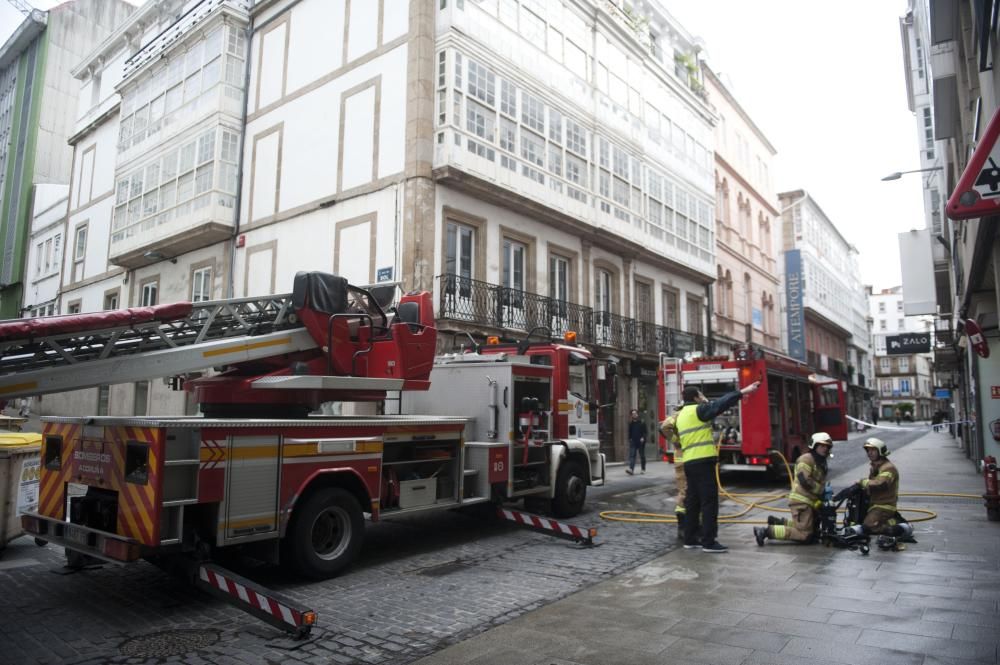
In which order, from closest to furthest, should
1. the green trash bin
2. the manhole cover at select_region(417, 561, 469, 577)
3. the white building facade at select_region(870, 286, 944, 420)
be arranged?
the manhole cover at select_region(417, 561, 469, 577), the green trash bin, the white building facade at select_region(870, 286, 944, 420)

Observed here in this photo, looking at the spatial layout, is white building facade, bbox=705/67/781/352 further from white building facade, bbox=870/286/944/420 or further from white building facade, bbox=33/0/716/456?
white building facade, bbox=870/286/944/420

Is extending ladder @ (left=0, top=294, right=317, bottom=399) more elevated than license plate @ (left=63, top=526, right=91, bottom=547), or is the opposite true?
extending ladder @ (left=0, top=294, right=317, bottom=399)

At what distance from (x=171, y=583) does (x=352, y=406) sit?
Answer: 8497 mm

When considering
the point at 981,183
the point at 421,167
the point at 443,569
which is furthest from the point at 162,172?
the point at 981,183

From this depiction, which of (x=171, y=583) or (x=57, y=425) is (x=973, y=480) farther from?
(x=57, y=425)

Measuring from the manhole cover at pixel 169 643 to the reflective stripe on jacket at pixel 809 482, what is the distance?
6425 millimetres

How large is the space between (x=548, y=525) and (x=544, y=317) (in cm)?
1126

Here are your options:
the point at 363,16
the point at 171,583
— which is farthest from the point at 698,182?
the point at 171,583

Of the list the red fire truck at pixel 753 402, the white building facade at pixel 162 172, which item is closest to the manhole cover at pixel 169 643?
the red fire truck at pixel 753 402

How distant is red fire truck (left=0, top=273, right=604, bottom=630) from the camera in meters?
5.54

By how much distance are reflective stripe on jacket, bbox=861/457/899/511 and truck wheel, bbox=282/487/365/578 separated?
5.89m

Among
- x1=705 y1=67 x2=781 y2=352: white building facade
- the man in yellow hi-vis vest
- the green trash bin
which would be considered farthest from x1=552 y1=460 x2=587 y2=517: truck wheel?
x1=705 y1=67 x2=781 y2=352: white building facade

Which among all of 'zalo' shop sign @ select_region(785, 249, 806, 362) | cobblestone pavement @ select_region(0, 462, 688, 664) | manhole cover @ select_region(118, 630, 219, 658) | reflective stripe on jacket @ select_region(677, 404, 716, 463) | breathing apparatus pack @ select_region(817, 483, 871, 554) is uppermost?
'zalo' shop sign @ select_region(785, 249, 806, 362)

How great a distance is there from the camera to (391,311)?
8.30 m
